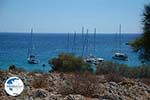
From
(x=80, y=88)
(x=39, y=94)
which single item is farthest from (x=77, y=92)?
(x=39, y=94)

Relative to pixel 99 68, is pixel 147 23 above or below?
above

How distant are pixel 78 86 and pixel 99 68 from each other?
21.1 metres

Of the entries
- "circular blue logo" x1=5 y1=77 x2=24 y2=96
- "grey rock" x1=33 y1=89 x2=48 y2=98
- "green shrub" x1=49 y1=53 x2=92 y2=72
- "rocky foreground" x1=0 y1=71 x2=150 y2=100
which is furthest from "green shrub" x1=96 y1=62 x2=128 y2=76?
"circular blue logo" x1=5 y1=77 x2=24 y2=96

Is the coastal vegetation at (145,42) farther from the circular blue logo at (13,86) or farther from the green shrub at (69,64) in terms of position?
the circular blue logo at (13,86)

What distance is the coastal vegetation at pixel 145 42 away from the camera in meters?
27.9

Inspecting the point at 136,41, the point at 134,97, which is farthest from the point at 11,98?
the point at 136,41

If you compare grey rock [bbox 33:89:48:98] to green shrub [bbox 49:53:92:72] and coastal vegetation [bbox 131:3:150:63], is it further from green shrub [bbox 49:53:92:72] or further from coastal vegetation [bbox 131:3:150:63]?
green shrub [bbox 49:53:92:72]

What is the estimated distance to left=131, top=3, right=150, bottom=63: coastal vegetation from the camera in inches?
1098

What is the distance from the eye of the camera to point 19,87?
10.7 meters

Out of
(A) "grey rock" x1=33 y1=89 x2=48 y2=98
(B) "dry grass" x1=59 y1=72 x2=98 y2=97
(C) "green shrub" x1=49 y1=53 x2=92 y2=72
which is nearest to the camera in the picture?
(A) "grey rock" x1=33 y1=89 x2=48 y2=98

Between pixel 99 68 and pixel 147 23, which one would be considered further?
pixel 99 68

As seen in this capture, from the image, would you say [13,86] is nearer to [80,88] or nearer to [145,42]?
[80,88]

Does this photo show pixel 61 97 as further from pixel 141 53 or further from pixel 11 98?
pixel 141 53

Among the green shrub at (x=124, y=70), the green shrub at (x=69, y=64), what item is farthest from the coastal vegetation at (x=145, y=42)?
the green shrub at (x=69, y=64)
